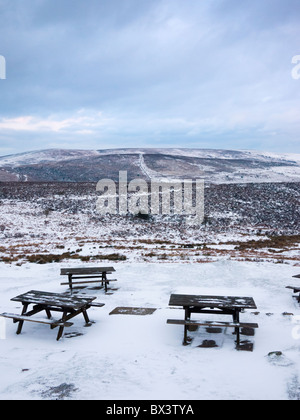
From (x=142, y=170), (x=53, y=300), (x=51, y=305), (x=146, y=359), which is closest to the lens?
(x=146, y=359)

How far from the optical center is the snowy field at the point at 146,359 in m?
4.77

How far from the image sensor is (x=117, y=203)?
43.8 metres

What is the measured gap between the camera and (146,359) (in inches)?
233

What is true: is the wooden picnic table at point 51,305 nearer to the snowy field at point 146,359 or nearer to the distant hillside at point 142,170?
the snowy field at point 146,359

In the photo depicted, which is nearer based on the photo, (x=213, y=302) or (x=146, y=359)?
(x=146, y=359)

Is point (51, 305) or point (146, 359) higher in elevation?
point (51, 305)

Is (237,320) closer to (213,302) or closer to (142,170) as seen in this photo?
(213,302)

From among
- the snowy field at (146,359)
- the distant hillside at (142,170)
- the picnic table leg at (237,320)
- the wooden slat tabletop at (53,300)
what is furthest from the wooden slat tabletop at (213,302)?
the distant hillside at (142,170)

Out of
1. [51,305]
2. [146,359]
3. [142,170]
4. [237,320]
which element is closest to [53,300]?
[51,305]

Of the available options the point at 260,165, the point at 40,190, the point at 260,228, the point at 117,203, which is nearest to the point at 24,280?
the point at 260,228

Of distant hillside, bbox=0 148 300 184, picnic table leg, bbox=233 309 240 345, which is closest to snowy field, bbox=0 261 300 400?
Answer: picnic table leg, bbox=233 309 240 345
